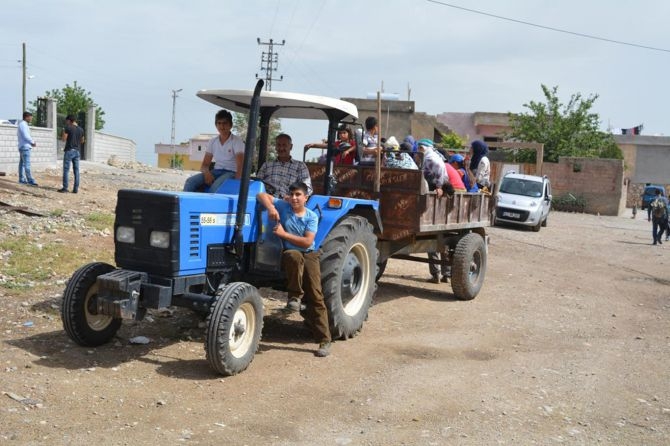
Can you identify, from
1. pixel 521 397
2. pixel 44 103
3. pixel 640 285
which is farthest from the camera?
pixel 44 103

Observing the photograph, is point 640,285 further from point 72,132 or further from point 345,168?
point 72,132

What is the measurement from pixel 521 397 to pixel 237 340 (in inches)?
92.7

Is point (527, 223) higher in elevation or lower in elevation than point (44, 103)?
lower

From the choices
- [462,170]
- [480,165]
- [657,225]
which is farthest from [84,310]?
[657,225]

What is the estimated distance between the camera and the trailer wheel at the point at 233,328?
18.1 feet

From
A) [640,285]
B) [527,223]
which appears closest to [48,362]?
[640,285]

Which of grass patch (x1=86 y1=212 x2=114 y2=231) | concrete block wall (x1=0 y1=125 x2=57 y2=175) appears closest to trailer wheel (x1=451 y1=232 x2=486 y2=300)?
grass patch (x1=86 y1=212 x2=114 y2=231)

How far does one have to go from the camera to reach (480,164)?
10.6 m

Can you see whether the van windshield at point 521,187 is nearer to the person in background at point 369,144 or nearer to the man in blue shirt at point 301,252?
the person in background at point 369,144

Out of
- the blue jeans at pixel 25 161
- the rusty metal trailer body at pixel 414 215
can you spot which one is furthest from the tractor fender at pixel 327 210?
the blue jeans at pixel 25 161

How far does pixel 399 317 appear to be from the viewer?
8.55m

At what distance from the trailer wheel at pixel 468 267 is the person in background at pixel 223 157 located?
A: 159 inches

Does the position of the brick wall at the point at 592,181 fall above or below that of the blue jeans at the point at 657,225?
above

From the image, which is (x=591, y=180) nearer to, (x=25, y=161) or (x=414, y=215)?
(x=25, y=161)
